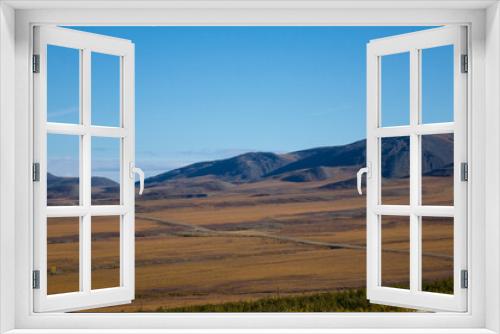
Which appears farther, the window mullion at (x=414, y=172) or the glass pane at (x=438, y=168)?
the glass pane at (x=438, y=168)

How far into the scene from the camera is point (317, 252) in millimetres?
8055

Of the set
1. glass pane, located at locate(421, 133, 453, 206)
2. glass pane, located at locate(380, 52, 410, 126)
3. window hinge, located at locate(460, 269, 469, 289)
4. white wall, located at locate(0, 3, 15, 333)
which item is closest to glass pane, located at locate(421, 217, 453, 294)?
glass pane, located at locate(421, 133, 453, 206)

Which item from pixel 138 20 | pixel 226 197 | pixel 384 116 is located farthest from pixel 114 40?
pixel 226 197

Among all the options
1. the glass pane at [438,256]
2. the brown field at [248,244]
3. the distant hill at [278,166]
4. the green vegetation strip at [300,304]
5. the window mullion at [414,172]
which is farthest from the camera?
the distant hill at [278,166]

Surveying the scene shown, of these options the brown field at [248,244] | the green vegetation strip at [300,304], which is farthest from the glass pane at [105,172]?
the green vegetation strip at [300,304]

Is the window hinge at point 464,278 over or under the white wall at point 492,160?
under

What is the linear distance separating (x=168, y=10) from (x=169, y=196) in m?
5.68

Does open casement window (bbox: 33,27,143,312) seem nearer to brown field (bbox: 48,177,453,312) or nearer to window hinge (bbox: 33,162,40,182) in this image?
window hinge (bbox: 33,162,40,182)

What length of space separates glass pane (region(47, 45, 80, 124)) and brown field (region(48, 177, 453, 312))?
250 cm

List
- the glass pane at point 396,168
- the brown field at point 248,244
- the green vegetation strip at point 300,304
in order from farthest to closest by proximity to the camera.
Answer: the brown field at point 248,244, the green vegetation strip at point 300,304, the glass pane at point 396,168

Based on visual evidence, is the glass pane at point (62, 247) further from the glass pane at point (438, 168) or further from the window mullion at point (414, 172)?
the window mullion at point (414, 172)

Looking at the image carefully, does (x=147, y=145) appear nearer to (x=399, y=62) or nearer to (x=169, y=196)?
(x=169, y=196)

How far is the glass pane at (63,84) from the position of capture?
315cm

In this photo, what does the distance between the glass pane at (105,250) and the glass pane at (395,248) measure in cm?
315
